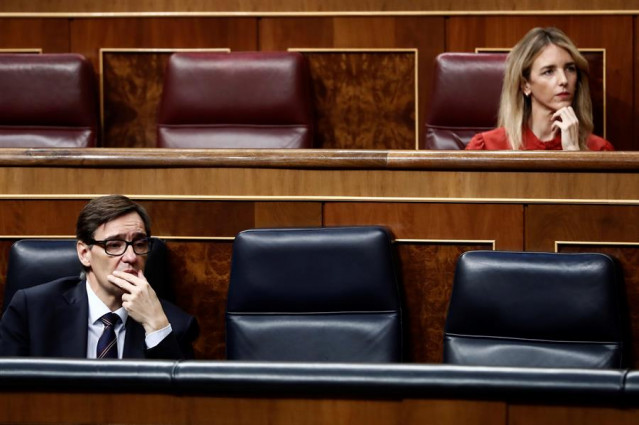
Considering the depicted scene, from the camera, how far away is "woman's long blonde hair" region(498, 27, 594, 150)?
94cm

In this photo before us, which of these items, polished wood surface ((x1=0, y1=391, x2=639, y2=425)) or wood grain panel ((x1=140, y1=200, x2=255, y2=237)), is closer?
polished wood surface ((x1=0, y1=391, x2=639, y2=425))

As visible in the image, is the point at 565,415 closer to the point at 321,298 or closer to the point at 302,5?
the point at 321,298

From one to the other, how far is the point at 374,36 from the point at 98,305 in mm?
535

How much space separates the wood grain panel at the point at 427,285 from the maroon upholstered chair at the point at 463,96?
11.8 inches

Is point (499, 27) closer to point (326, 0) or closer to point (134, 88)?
point (326, 0)

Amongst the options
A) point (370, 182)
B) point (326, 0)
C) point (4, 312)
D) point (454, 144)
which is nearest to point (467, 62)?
point (454, 144)

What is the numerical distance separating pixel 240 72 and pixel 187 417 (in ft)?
2.11

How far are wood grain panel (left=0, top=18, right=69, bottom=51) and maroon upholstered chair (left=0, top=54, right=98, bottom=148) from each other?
91 millimetres

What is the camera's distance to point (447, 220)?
0.73 m

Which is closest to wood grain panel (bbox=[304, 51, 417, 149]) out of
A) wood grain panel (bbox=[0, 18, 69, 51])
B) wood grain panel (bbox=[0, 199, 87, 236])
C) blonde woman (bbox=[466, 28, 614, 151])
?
blonde woman (bbox=[466, 28, 614, 151])

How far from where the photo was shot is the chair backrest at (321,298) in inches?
27.5

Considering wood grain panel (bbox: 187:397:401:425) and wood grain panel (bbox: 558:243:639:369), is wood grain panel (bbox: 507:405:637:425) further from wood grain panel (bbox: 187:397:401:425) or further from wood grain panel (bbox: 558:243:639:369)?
wood grain panel (bbox: 558:243:639:369)

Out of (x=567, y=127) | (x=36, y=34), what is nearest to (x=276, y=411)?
(x=567, y=127)

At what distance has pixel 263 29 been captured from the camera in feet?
3.74
